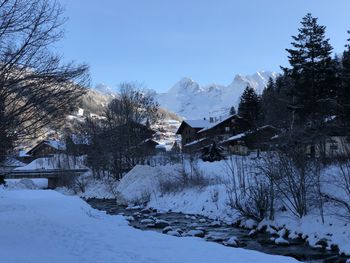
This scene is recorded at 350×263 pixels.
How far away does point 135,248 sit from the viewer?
1434 cm

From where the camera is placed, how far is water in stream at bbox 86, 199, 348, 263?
15.6 m

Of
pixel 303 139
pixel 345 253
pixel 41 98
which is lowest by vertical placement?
pixel 345 253

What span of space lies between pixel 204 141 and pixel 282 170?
58656 mm

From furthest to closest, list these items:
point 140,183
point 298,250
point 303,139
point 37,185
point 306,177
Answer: point 37,185 → point 140,183 → point 303,139 → point 306,177 → point 298,250

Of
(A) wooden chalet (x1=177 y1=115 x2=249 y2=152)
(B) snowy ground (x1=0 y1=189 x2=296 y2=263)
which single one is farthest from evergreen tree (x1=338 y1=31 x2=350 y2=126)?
(A) wooden chalet (x1=177 y1=115 x2=249 y2=152)

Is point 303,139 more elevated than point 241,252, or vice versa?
point 303,139

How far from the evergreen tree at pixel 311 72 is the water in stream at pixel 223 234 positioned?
86.6 feet

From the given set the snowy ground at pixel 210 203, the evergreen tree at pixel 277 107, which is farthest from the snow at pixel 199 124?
the snowy ground at pixel 210 203

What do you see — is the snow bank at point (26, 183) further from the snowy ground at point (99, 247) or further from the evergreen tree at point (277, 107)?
the snowy ground at point (99, 247)

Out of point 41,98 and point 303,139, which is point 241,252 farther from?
point 303,139

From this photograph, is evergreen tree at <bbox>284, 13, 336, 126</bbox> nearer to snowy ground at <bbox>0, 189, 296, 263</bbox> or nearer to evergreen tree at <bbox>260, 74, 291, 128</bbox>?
evergreen tree at <bbox>260, 74, 291, 128</bbox>

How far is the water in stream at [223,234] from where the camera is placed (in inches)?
615

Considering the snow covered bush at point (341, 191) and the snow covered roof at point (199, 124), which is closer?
the snow covered bush at point (341, 191)

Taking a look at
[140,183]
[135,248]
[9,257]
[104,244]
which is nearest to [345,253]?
[135,248]
